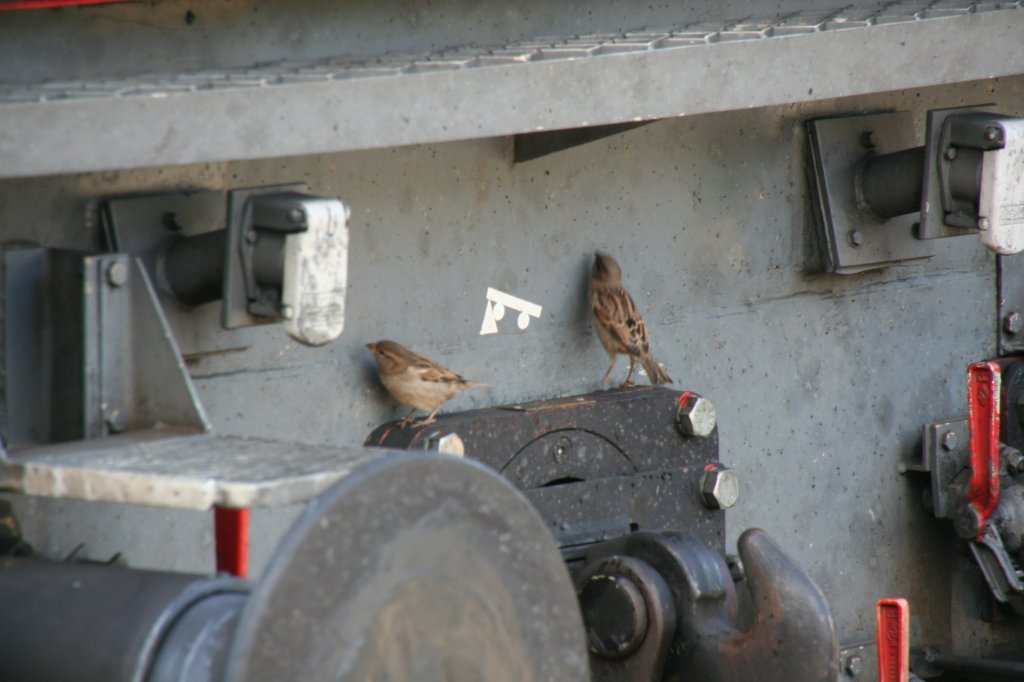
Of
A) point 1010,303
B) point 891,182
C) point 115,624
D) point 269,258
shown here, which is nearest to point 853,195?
point 891,182

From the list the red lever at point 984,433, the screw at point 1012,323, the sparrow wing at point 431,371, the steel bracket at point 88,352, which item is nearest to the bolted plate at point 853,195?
the red lever at point 984,433

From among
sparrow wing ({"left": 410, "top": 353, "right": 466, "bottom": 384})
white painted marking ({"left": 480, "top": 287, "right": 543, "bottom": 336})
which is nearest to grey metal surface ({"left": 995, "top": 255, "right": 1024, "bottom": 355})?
white painted marking ({"left": 480, "top": 287, "right": 543, "bottom": 336})

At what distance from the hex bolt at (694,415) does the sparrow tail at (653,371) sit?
0.18 ft

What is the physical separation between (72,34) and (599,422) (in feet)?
4.87

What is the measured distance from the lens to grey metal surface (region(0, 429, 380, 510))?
1.98 m

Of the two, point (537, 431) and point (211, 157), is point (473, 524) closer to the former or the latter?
point (211, 157)

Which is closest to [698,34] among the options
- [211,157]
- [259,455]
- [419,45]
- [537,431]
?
[419,45]

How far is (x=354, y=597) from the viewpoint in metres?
1.96

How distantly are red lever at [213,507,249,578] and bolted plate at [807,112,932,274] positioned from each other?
1892 mm

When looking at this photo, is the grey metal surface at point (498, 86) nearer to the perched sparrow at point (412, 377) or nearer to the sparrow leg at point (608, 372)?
the perched sparrow at point (412, 377)

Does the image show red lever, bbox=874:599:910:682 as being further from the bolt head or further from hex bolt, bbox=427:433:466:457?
hex bolt, bbox=427:433:466:457

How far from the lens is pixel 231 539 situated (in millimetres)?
2578

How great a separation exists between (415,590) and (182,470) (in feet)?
1.08

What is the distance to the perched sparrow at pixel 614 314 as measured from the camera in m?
3.53
